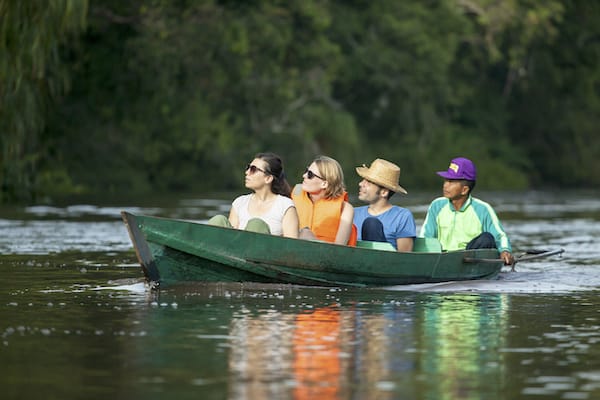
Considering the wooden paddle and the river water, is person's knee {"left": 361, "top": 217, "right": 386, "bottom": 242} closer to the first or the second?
the river water

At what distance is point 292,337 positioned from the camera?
11.2 m

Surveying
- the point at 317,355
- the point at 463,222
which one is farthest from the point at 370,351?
the point at 463,222

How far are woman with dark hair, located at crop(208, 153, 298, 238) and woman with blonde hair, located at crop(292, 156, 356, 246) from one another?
265 millimetres

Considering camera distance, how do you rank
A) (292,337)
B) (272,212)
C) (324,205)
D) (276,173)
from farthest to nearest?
(324,205)
(272,212)
(276,173)
(292,337)

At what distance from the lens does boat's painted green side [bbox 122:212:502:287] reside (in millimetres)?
14508

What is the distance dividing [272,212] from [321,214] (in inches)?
21.1

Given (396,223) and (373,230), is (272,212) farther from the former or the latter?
(396,223)

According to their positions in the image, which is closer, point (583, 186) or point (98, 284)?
point (98, 284)

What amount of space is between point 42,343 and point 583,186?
57.5 metres

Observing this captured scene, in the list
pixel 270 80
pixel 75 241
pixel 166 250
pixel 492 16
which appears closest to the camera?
pixel 166 250

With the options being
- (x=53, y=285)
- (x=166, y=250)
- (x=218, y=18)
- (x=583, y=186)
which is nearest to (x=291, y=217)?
(x=166, y=250)

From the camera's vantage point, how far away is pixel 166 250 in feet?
48.0

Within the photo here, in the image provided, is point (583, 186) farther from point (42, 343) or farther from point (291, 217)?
point (42, 343)

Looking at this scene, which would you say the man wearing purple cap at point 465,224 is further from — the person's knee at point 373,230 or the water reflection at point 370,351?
the water reflection at point 370,351
